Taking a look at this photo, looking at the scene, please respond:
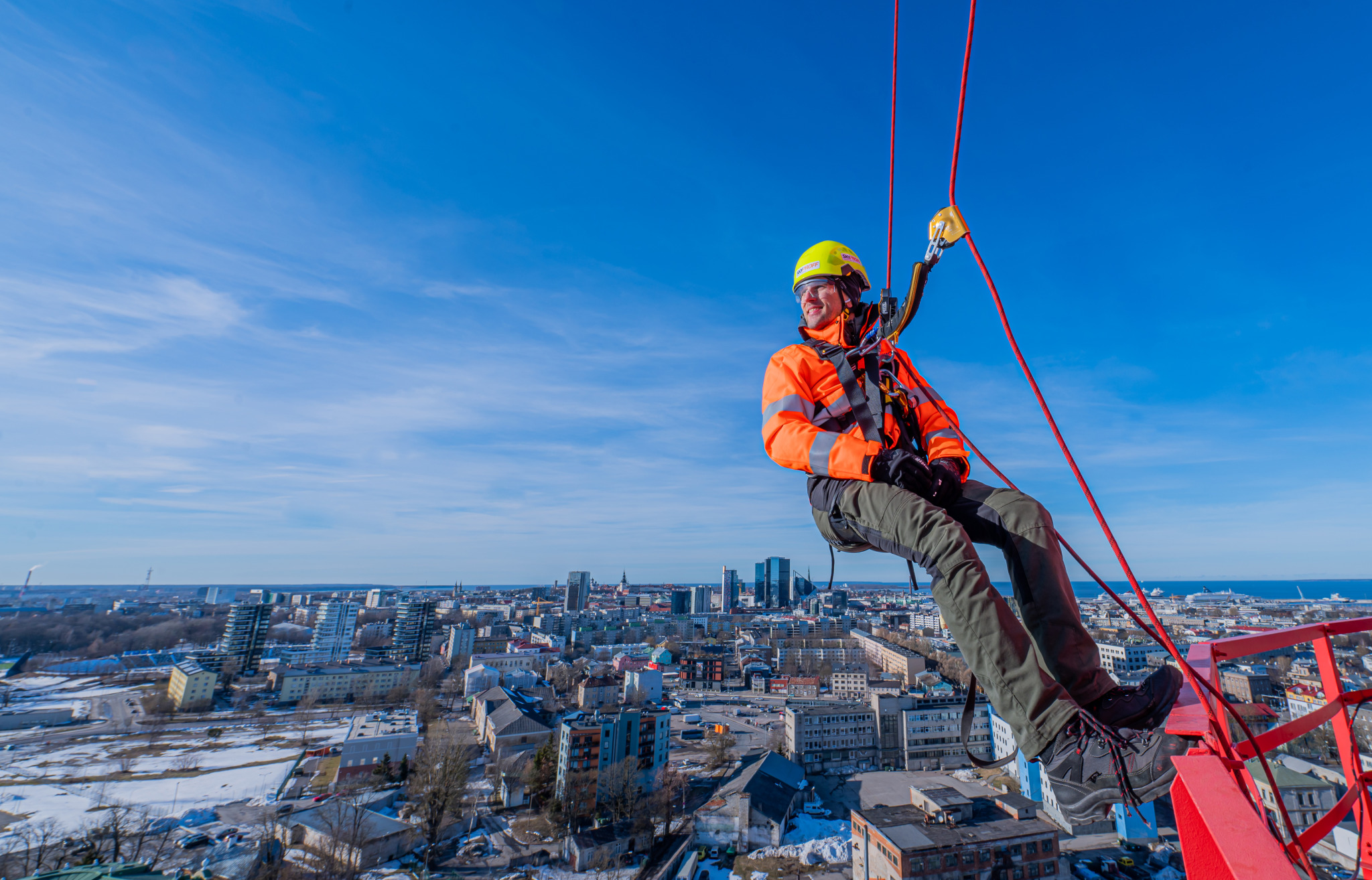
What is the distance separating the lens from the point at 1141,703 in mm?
1760

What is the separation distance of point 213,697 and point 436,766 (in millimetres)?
26257

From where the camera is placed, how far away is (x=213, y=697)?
35.8m

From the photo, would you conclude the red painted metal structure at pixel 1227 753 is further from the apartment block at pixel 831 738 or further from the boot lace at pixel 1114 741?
the apartment block at pixel 831 738

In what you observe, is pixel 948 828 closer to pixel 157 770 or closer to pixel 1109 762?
pixel 1109 762

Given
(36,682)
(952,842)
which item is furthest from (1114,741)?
(36,682)

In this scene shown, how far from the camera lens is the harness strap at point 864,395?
212 centimetres

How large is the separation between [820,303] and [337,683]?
46.4 m

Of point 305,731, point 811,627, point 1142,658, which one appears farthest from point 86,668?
point 1142,658

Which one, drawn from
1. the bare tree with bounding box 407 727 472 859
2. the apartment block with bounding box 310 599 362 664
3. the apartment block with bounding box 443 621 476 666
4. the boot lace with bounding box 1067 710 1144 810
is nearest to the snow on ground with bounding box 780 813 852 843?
the bare tree with bounding box 407 727 472 859

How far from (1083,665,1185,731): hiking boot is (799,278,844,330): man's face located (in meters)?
1.65

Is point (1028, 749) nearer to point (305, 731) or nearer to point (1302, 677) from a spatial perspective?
point (305, 731)

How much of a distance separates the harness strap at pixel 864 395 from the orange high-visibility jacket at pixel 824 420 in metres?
0.04

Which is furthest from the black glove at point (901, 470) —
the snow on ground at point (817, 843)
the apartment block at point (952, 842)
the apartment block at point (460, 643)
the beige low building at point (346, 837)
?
the apartment block at point (460, 643)

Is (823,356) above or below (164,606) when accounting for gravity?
above
